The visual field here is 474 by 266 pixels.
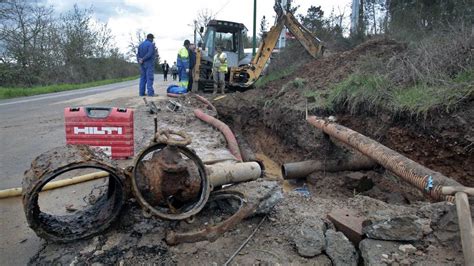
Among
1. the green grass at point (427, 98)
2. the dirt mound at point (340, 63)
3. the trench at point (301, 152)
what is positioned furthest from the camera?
the dirt mound at point (340, 63)

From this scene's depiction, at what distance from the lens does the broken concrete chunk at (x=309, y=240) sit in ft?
8.59

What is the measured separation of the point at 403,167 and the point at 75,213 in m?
3.17

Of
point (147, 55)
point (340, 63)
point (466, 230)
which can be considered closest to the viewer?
point (466, 230)

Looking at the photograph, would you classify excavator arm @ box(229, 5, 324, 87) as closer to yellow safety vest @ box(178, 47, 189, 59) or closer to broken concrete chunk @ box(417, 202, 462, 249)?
yellow safety vest @ box(178, 47, 189, 59)

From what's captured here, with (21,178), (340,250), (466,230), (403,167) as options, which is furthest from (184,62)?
(466,230)

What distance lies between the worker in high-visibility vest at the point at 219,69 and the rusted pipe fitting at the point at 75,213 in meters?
9.26

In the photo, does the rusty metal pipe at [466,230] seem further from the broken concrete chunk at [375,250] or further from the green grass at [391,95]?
the green grass at [391,95]

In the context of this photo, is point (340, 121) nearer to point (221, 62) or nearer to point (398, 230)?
point (398, 230)

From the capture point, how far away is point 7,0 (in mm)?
20312

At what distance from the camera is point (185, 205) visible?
2982 mm

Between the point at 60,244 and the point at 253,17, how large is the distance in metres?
22.2

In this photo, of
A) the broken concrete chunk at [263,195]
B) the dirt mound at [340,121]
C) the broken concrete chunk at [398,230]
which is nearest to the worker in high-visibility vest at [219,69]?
the dirt mound at [340,121]

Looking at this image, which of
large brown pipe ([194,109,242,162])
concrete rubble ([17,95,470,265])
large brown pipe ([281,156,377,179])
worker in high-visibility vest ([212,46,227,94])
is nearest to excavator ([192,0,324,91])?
worker in high-visibility vest ([212,46,227,94])

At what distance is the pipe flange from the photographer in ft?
8.68
